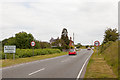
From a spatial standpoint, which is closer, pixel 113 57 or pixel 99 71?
pixel 99 71

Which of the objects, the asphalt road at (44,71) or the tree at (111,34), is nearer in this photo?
the asphalt road at (44,71)

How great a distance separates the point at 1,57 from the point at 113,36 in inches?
936

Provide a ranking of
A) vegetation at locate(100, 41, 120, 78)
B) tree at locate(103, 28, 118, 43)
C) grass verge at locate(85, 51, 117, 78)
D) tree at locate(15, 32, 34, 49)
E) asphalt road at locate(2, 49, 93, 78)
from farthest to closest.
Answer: tree at locate(15, 32, 34, 49)
tree at locate(103, 28, 118, 43)
vegetation at locate(100, 41, 120, 78)
asphalt road at locate(2, 49, 93, 78)
grass verge at locate(85, 51, 117, 78)

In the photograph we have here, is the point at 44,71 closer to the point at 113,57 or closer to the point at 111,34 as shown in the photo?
the point at 113,57

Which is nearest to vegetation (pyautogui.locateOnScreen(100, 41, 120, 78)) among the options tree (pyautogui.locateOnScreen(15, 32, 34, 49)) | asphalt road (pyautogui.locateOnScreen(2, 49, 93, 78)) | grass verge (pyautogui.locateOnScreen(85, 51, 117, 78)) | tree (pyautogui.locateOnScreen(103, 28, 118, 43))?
grass verge (pyautogui.locateOnScreen(85, 51, 117, 78))

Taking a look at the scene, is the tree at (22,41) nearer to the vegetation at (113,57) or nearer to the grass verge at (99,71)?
the vegetation at (113,57)

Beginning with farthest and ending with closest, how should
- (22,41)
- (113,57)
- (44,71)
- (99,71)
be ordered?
(22,41)
(113,57)
(44,71)
(99,71)

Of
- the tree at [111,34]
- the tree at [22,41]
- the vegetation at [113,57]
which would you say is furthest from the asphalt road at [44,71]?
the tree at [22,41]

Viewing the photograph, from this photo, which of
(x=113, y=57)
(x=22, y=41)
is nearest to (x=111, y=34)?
(x=113, y=57)

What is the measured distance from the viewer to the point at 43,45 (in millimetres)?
68188

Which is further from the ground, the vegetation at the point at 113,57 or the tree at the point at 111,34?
the tree at the point at 111,34

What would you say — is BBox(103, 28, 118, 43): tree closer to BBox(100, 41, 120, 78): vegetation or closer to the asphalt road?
BBox(100, 41, 120, 78): vegetation

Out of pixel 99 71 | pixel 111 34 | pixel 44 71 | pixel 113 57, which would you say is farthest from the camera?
pixel 111 34

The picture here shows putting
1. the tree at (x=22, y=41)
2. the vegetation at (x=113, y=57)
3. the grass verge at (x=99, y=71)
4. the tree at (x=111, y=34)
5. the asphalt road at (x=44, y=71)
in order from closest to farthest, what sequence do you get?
the grass verge at (x=99, y=71), the asphalt road at (x=44, y=71), the vegetation at (x=113, y=57), the tree at (x=111, y=34), the tree at (x=22, y=41)
